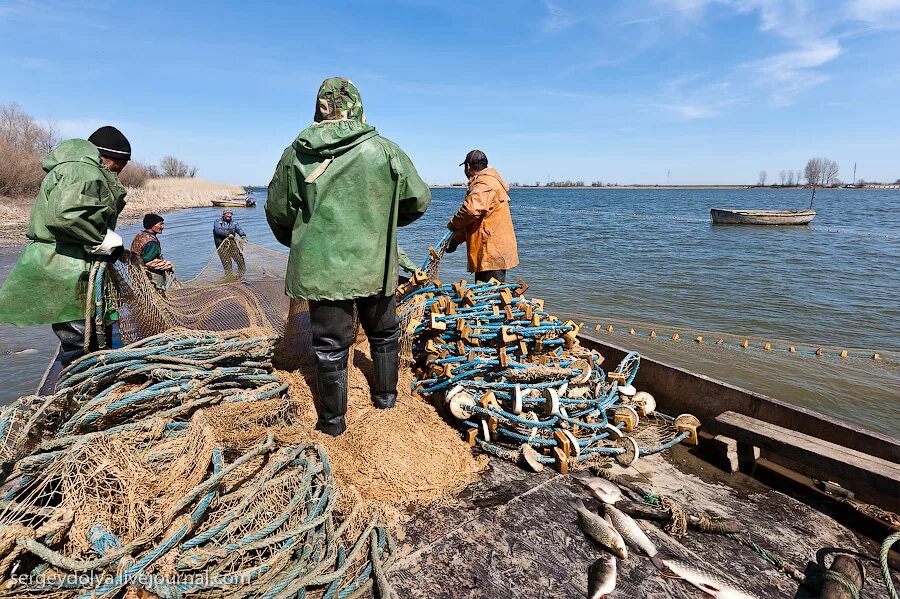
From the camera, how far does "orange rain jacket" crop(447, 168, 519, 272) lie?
4.41 metres

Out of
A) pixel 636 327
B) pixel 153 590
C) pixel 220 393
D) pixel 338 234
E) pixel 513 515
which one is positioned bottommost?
pixel 636 327

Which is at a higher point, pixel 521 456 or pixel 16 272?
pixel 16 272

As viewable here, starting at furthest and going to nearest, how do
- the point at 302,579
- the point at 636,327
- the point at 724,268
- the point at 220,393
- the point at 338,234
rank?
the point at 724,268 < the point at 636,327 < the point at 220,393 < the point at 338,234 < the point at 302,579

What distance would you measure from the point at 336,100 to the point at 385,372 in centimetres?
169

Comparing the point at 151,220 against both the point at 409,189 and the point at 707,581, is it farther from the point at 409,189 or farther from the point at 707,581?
the point at 707,581

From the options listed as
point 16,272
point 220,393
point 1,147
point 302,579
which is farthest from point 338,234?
point 1,147

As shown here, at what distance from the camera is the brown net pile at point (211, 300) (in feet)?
11.2

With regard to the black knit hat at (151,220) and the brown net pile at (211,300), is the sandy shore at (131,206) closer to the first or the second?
the brown net pile at (211,300)

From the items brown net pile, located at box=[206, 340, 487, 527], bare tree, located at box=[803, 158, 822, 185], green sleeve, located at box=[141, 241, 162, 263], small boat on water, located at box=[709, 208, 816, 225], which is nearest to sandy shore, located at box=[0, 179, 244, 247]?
green sleeve, located at box=[141, 241, 162, 263]

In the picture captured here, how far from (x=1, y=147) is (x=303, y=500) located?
134 feet

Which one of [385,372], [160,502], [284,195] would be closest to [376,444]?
[385,372]

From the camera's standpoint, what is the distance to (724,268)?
14.9m

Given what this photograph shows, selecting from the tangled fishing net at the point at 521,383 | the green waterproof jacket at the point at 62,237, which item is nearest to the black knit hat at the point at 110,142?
the green waterproof jacket at the point at 62,237

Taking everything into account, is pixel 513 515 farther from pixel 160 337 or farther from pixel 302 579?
pixel 160 337
